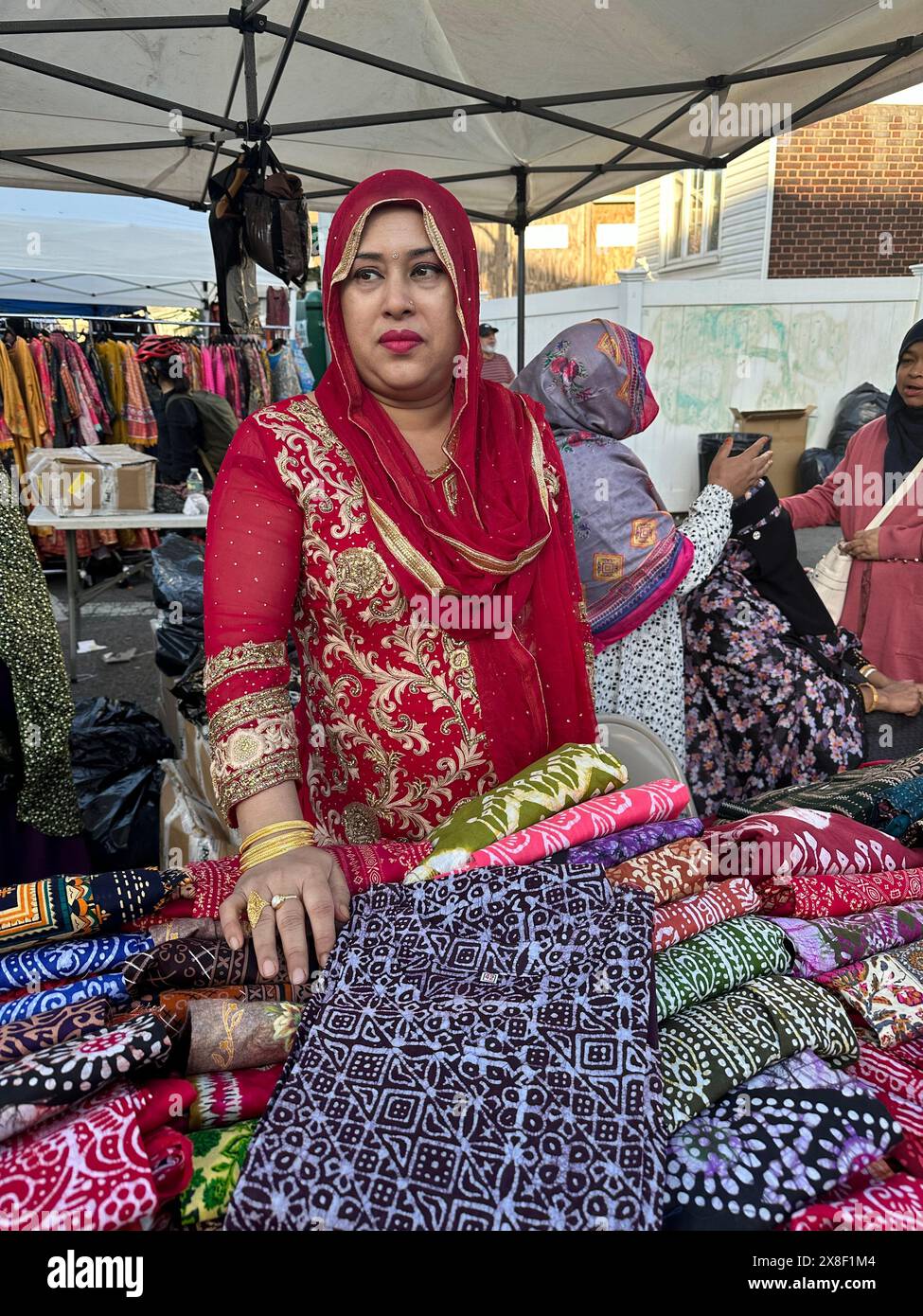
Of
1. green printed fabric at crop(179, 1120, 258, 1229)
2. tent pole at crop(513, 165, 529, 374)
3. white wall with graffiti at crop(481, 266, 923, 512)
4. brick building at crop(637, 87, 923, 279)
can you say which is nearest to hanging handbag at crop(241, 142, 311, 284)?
tent pole at crop(513, 165, 529, 374)

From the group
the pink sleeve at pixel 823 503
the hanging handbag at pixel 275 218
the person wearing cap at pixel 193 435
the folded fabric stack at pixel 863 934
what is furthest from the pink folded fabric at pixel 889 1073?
the person wearing cap at pixel 193 435

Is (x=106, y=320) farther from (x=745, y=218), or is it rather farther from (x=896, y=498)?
(x=745, y=218)

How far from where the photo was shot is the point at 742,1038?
0.90 metres

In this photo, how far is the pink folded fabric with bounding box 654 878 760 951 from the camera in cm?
104

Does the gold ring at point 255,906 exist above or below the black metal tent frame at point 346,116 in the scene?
below

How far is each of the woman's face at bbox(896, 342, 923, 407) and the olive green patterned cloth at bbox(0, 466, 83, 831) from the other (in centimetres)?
321

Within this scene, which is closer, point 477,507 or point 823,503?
point 477,507

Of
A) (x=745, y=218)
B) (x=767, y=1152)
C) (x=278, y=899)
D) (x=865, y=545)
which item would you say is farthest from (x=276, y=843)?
(x=745, y=218)

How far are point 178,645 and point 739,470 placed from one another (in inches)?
91.3

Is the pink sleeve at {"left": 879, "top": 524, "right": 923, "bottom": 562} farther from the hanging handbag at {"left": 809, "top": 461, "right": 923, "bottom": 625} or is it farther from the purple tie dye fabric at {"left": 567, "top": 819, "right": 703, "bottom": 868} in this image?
the purple tie dye fabric at {"left": 567, "top": 819, "right": 703, "bottom": 868}

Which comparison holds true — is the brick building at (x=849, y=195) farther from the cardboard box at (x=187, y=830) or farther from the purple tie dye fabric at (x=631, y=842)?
the purple tie dye fabric at (x=631, y=842)

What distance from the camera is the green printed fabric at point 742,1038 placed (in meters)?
0.85
